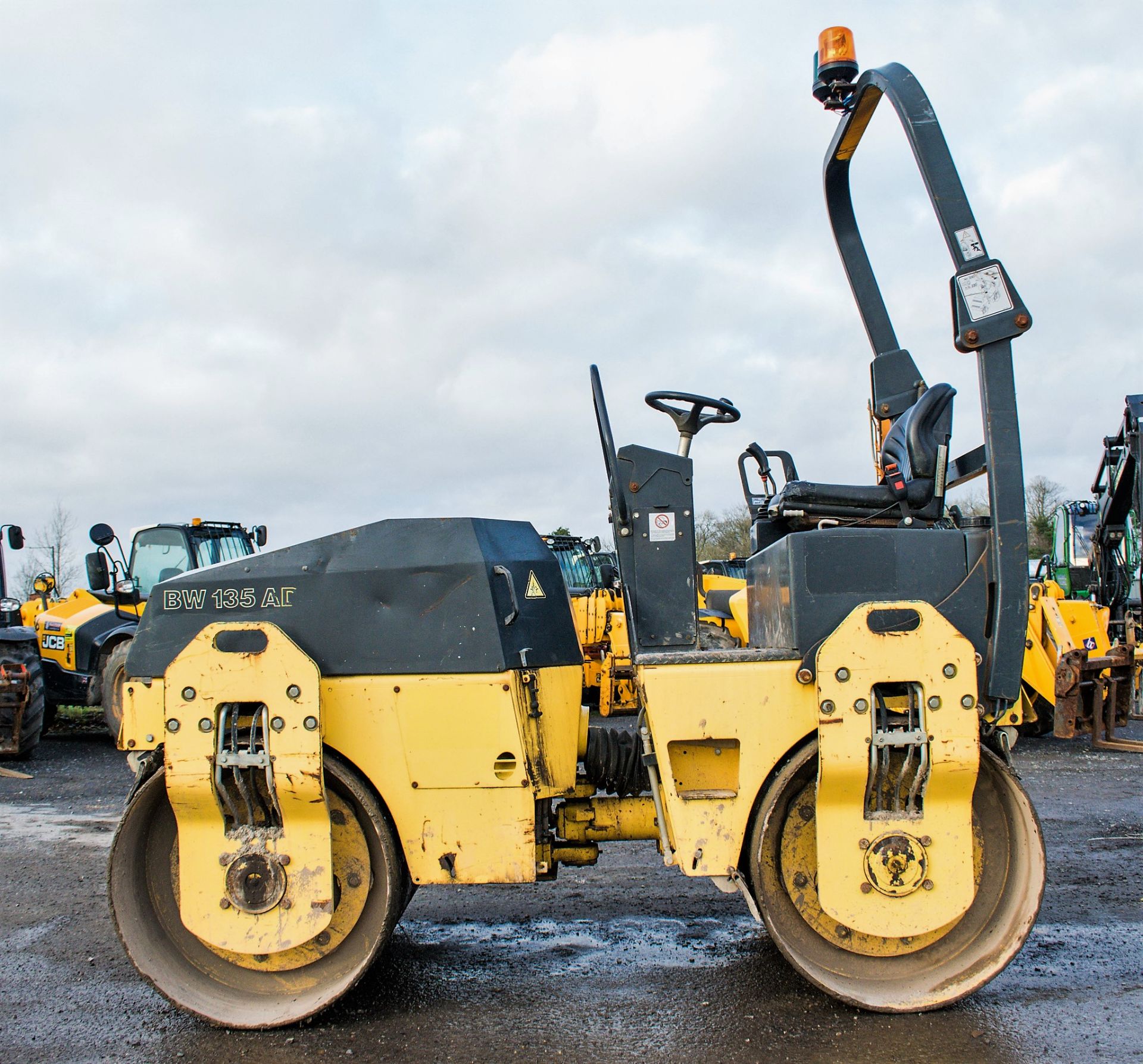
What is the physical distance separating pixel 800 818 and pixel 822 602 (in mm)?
741

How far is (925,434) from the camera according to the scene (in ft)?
14.4

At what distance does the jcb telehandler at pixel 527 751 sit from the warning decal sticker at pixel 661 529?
24.1 inches

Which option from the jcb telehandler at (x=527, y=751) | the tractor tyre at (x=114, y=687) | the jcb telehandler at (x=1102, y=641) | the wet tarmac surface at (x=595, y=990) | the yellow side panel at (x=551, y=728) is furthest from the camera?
the tractor tyre at (x=114, y=687)

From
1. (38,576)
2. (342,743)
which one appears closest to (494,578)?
(342,743)

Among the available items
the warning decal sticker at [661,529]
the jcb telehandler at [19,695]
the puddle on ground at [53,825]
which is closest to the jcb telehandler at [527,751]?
the warning decal sticker at [661,529]

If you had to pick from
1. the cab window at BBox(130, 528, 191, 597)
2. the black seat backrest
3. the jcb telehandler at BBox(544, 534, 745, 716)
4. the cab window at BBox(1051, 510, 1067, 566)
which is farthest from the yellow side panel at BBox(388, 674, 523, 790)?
the cab window at BBox(1051, 510, 1067, 566)

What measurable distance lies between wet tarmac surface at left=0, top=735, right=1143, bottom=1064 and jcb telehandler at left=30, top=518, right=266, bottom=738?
210 inches

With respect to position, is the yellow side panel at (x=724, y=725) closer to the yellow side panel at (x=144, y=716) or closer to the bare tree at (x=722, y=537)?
the yellow side panel at (x=144, y=716)

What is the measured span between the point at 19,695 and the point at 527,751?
25.7ft

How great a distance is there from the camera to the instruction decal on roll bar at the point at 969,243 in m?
3.63

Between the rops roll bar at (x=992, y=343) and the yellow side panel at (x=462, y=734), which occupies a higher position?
the rops roll bar at (x=992, y=343)

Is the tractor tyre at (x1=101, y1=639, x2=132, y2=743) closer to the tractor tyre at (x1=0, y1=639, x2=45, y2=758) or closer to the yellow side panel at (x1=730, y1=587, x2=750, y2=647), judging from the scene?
the tractor tyre at (x1=0, y1=639, x2=45, y2=758)

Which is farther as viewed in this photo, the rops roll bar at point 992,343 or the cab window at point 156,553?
the cab window at point 156,553

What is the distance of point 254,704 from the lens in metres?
3.58
